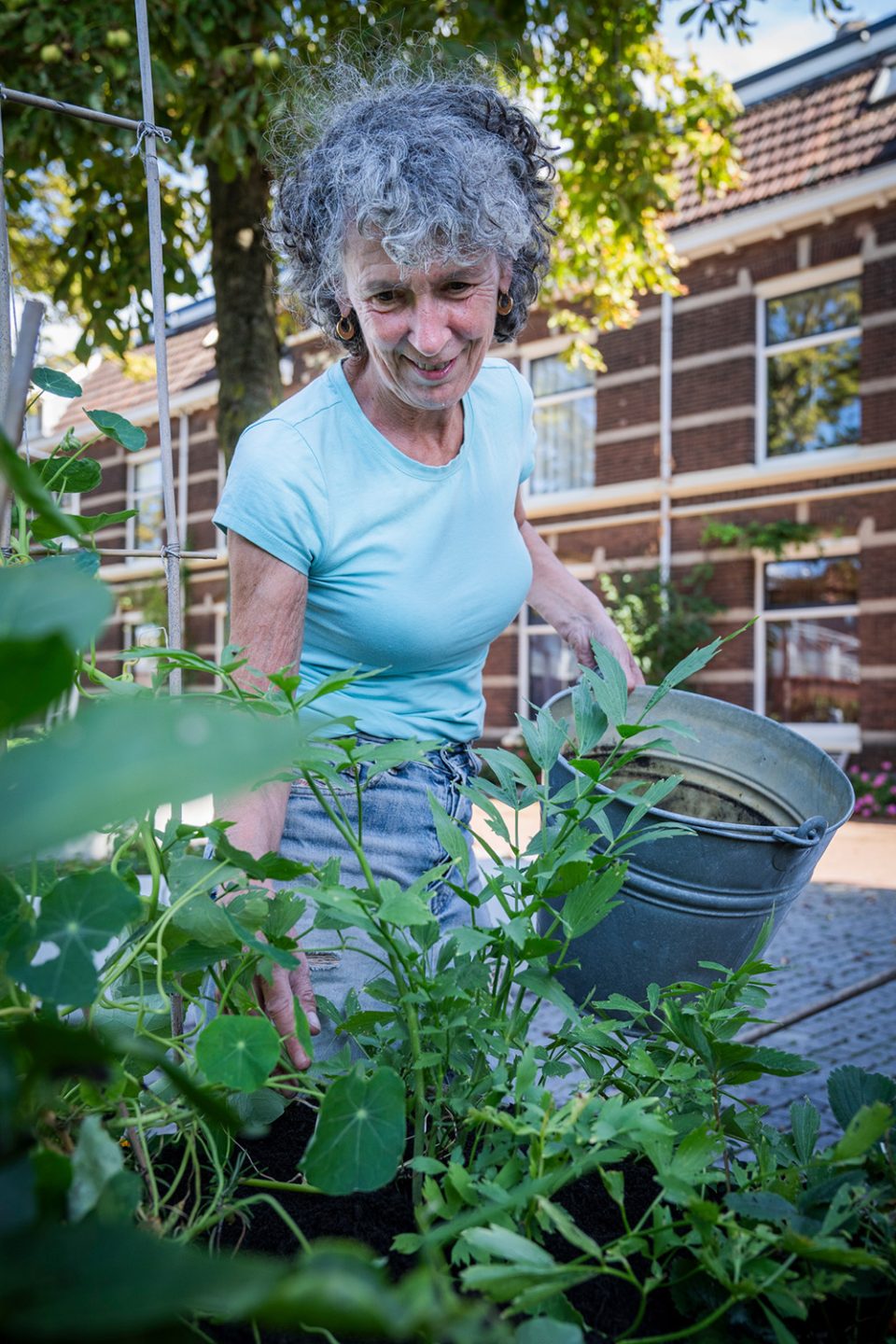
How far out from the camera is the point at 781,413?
40.0ft

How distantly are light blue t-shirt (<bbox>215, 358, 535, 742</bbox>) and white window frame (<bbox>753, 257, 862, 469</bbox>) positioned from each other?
1087 centimetres

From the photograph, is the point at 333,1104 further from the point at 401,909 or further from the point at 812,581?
the point at 812,581

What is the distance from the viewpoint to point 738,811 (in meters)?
1.48

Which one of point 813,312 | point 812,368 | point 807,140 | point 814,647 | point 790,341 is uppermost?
point 807,140

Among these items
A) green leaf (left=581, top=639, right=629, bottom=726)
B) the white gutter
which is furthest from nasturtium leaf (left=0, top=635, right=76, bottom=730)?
the white gutter

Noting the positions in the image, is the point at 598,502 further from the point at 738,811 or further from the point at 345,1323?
the point at 345,1323

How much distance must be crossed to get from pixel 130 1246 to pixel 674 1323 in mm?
436

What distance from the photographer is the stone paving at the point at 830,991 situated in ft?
12.2

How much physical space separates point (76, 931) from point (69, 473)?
475 millimetres

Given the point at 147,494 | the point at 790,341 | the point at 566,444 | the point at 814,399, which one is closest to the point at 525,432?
the point at 814,399

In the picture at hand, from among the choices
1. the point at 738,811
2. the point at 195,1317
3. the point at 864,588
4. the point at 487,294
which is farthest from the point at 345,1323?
the point at 864,588

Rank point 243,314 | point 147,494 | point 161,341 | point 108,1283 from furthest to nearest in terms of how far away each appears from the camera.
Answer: point 147,494 < point 243,314 < point 161,341 < point 108,1283

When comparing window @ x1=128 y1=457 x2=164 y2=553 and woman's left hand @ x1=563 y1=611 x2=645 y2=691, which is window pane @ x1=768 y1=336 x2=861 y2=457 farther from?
woman's left hand @ x1=563 y1=611 x2=645 y2=691

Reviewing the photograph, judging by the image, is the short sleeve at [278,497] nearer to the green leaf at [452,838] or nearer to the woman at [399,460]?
the woman at [399,460]
